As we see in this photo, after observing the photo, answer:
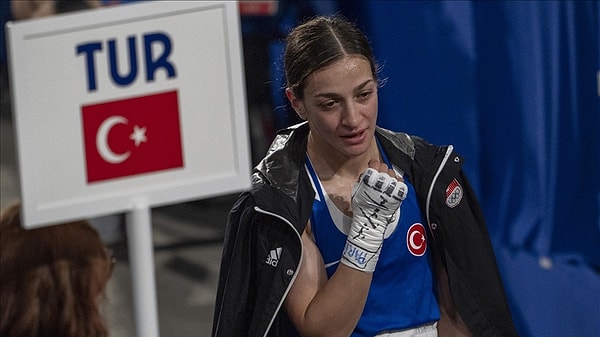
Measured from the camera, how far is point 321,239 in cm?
220

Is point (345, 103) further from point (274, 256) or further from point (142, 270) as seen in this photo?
point (142, 270)

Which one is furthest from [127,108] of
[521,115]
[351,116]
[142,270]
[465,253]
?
[521,115]

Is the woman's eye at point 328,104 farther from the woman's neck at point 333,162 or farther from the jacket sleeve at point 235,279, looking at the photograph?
the jacket sleeve at point 235,279

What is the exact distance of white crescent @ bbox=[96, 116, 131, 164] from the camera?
1669 millimetres

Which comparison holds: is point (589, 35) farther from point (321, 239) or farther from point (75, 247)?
point (75, 247)

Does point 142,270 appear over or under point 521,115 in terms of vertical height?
under

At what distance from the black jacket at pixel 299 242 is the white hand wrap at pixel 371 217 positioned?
11 cm

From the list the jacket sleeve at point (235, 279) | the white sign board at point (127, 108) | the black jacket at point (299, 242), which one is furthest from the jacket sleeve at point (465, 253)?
the white sign board at point (127, 108)

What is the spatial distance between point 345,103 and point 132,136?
0.58 metres

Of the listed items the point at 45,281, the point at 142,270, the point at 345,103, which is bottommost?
the point at 45,281

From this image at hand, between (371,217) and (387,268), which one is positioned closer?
(371,217)

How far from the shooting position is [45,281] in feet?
8.12

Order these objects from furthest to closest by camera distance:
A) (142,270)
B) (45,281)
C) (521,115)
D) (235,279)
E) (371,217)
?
(521,115)
(45,281)
(235,279)
(371,217)
(142,270)

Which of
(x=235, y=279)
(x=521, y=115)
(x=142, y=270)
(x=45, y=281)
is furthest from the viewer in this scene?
(x=521, y=115)
